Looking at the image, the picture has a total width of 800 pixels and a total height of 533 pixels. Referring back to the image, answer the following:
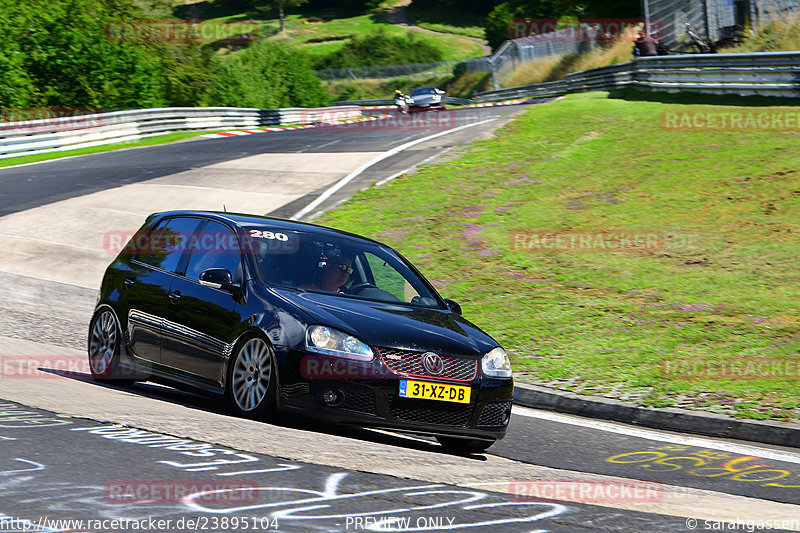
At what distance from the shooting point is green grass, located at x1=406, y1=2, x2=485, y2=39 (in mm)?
118812

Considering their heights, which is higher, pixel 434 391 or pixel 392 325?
pixel 392 325

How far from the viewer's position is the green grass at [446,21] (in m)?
119

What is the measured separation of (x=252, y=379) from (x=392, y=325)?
110 centimetres

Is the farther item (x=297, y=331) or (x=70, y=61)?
(x=70, y=61)

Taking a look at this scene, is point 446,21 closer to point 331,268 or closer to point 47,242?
point 47,242

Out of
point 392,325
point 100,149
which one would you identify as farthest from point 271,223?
point 100,149

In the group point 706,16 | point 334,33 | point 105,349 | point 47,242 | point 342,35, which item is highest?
point 334,33

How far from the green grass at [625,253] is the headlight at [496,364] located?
2231 millimetres

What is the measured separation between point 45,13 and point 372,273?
125 ft

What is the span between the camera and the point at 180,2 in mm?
146750

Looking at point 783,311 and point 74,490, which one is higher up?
point 74,490

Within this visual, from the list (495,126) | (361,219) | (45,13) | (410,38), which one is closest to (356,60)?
(410,38)

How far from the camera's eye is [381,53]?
342 feet

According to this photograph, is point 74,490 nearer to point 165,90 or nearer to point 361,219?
point 361,219
